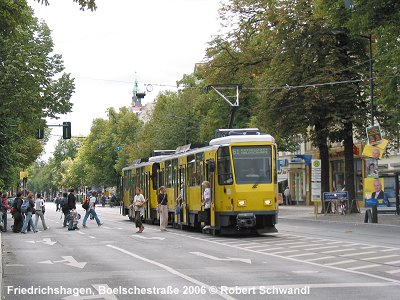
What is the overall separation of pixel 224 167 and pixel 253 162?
100 cm

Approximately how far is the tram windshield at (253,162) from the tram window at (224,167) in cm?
23

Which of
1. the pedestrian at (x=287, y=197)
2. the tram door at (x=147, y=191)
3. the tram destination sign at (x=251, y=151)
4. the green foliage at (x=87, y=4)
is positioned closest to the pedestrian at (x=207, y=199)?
the tram destination sign at (x=251, y=151)

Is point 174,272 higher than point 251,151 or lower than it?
lower

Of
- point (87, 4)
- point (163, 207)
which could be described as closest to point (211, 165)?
point (163, 207)

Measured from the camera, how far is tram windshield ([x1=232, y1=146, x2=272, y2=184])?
24.4 metres

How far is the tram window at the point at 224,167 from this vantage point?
24.5 metres

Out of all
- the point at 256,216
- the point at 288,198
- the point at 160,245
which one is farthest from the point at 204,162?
the point at 288,198

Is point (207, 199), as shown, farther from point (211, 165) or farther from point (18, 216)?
point (18, 216)

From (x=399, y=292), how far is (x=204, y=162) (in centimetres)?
1596

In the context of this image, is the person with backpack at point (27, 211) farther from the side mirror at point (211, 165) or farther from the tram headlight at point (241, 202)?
the tram headlight at point (241, 202)

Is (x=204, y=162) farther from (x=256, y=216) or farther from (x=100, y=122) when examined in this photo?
(x=100, y=122)

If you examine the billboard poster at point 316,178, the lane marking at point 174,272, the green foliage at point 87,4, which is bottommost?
the lane marking at point 174,272

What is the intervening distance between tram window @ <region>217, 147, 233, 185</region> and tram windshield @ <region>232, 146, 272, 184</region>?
234 mm

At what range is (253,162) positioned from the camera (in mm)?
24484
